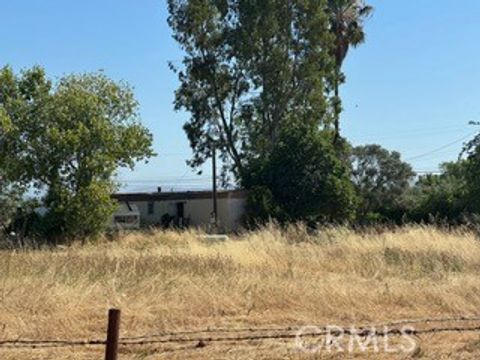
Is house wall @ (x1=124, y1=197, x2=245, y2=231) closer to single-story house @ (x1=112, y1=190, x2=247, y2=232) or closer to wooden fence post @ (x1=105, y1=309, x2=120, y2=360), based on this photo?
single-story house @ (x1=112, y1=190, x2=247, y2=232)

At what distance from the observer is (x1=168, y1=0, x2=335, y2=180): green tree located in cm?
4309

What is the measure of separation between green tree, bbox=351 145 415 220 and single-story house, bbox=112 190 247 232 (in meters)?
15.2

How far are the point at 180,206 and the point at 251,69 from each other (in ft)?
47.3

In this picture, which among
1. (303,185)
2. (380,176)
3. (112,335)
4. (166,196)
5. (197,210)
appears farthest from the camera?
(380,176)

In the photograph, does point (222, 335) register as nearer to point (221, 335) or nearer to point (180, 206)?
point (221, 335)

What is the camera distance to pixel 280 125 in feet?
146

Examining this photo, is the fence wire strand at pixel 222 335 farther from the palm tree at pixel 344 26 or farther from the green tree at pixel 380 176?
the green tree at pixel 380 176

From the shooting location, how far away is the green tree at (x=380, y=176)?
61844mm

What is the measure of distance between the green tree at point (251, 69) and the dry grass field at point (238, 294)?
26.5 m

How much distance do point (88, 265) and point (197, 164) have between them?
105ft

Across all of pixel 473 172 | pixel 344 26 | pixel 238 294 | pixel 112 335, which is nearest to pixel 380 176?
pixel 344 26

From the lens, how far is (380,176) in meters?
63.6

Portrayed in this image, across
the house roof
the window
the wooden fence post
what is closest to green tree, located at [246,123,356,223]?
the house roof

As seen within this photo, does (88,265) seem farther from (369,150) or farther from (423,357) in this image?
(369,150)
